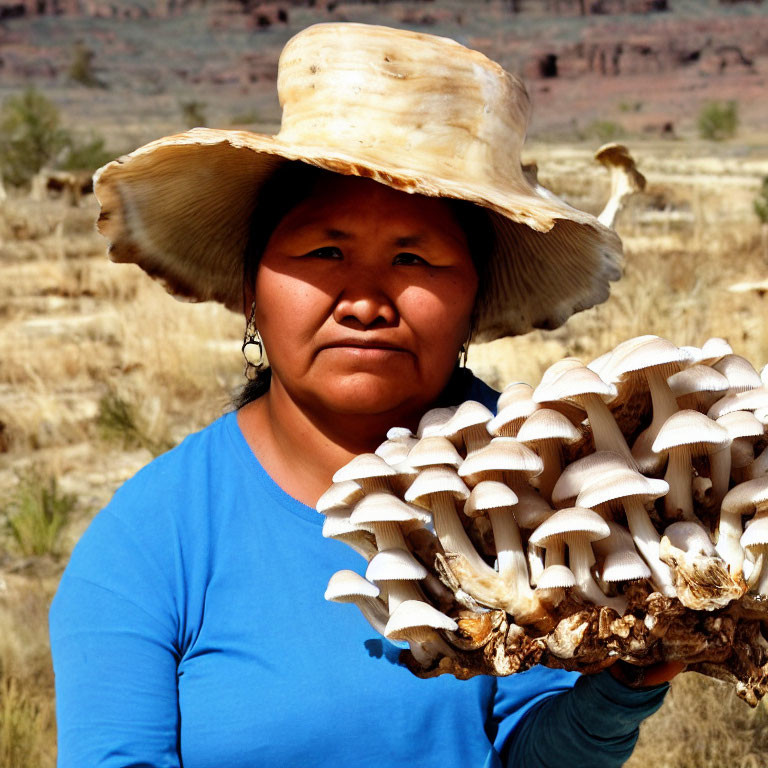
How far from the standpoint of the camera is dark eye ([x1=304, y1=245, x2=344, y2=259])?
1.81 metres

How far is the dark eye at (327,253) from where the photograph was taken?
1811 millimetres

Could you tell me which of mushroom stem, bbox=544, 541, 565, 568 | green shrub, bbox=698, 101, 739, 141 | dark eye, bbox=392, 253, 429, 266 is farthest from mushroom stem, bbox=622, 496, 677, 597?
green shrub, bbox=698, 101, 739, 141

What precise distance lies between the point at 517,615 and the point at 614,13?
83.9m

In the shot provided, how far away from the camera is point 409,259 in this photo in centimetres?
182

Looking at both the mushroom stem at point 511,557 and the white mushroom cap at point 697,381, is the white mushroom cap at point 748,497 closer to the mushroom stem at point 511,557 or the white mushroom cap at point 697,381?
the white mushroom cap at point 697,381

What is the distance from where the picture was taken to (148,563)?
186 centimetres

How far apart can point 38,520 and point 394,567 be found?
3.56 metres

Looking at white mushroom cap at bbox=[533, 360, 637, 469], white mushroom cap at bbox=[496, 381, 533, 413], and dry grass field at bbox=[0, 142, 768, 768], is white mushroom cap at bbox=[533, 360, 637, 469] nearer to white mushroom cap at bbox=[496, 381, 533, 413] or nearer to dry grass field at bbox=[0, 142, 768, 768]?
white mushroom cap at bbox=[496, 381, 533, 413]

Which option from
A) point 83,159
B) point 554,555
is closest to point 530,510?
point 554,555

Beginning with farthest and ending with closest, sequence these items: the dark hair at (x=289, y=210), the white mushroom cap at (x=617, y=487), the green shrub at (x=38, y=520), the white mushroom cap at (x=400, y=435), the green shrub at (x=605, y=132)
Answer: the green shrub at (x=605, y=132) < the green shrub at (x=38, y=520) < the dark hair at (x=289, y=210) < the white mushroom cap at (x=400, y=435) < the white mushroom cap at (x=617, y=487)

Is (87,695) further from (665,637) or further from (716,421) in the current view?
(716,421)

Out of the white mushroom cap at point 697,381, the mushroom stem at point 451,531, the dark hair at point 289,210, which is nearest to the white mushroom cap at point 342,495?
the mushroom stem at point 451,531

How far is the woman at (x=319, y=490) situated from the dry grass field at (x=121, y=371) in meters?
1.64

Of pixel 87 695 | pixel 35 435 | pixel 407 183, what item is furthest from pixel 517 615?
pixel 35 435
